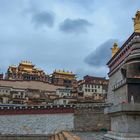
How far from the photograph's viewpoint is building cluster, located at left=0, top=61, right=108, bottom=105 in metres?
64.6

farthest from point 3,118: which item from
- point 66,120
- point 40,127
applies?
point 66,120

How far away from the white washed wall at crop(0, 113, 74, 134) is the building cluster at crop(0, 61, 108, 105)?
2122 centimetres

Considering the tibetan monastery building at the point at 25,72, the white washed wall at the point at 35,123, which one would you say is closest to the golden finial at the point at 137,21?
the white washed wall at the point at 35,123

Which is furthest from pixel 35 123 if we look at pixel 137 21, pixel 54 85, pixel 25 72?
pixel 25 72

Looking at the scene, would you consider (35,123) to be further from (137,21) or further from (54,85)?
(54,85)

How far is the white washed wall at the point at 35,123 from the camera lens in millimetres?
37688

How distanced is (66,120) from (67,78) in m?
41.6

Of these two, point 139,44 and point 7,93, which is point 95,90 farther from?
point 139,44

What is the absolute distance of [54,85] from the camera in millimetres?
73250

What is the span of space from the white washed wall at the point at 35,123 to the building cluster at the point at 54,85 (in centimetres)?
2122

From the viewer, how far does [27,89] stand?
218 feet

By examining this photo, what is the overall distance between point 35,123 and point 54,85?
35.6 metres

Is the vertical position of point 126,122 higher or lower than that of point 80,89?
lower

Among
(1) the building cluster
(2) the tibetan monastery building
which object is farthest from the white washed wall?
(2) the tibetan monastery building
